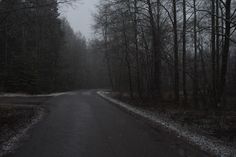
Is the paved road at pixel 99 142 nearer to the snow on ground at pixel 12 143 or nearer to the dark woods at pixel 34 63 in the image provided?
the snow on ground at pixel 12 143

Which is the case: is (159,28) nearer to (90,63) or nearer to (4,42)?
(4,42)

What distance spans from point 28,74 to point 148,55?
23258mm

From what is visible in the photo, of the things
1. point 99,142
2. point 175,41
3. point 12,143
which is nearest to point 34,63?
point 175,41

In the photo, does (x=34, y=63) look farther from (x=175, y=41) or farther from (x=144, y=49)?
(x=175, y=41)

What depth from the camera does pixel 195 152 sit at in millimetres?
8273

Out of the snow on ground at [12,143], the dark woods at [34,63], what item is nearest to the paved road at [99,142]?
the snow on ground at [12,143]

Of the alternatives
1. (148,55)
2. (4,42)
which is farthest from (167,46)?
(4,42)

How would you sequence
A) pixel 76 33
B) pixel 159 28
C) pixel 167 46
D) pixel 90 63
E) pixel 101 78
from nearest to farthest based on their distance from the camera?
pixel 159 28, pixel 167 46, pixel 101 78, pixel 90 63, pixel 76 33

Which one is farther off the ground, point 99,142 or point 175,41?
point 175,41

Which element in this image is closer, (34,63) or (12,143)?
(12,143)

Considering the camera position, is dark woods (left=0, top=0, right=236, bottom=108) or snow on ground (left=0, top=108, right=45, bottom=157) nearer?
snow on ground (left=0, top=108, right=45, bottom=157)

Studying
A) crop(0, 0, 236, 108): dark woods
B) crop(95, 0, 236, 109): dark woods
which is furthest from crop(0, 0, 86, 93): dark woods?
crop(95, 0, 236, 109): dark woods

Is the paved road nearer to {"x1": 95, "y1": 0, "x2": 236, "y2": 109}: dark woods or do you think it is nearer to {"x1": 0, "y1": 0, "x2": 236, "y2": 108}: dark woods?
{"x1": 0, "y1": 0, "x2": 236, "y2": 108}: dark woods

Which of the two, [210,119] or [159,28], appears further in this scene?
[159,28]
